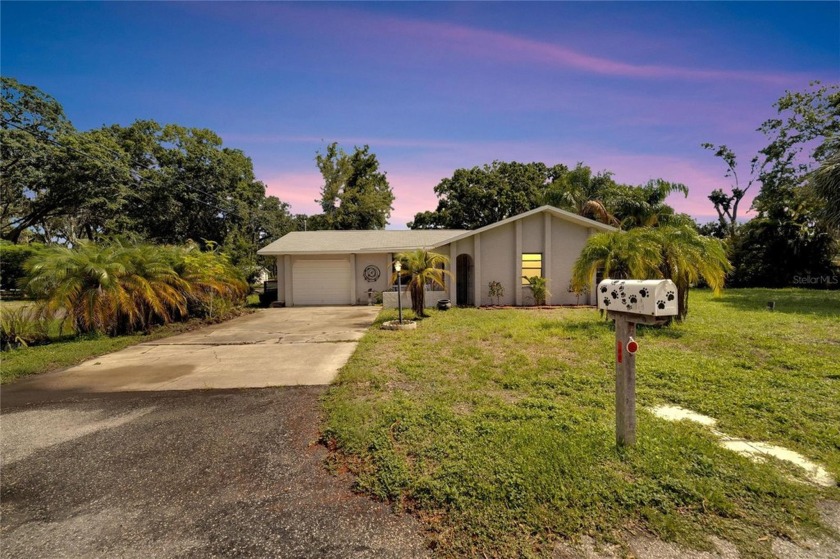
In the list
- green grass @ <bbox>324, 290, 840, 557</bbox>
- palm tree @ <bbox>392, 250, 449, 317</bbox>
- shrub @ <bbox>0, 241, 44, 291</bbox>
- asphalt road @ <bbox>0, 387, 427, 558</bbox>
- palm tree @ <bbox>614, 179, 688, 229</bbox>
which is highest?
palm tree @ <bbox>614, 179, 688, 229</bbox>

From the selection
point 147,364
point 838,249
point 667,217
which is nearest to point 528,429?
point 147,364

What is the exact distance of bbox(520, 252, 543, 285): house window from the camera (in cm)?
1474

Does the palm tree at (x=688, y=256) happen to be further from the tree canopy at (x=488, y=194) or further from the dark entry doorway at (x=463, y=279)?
the tree canopy at (x=488, y=194)

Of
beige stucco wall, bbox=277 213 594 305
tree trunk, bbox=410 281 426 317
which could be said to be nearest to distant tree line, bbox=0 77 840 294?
beige stucco wall, bbox=277 213 594 305

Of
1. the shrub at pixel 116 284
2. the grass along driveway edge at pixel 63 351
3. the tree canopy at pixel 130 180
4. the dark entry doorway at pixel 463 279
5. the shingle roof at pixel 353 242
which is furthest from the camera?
the tree canopy at pixel 130 180

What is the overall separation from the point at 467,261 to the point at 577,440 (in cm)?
1282

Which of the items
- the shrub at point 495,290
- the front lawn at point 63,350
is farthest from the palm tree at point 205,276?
the shrub at point 495,290

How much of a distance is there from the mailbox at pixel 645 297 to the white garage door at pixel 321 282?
14.8 metres

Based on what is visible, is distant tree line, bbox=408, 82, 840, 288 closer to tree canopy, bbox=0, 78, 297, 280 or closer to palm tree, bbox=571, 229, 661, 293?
palm tree, bbox=571, 229, 661, 293

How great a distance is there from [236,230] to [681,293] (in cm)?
2500

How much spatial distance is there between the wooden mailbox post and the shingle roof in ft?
40.0

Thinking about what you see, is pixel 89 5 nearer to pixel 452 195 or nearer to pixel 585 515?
pixel 585 515

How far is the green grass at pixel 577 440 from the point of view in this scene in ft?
8.30

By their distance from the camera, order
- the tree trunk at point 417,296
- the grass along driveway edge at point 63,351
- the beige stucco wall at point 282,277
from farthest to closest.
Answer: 1. the beige stucco wall at point 282,277
2. the tree trunk at point 417,296
3. the grass along driveway edge at point 63,351
